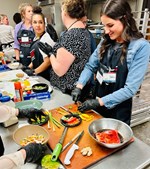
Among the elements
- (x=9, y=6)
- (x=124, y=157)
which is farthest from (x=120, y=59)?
(x=9, y=6)

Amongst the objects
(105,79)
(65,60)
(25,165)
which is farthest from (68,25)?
(25,165)

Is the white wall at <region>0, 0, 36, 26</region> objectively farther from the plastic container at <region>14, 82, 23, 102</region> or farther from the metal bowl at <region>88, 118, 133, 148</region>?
the metal bowl at <region>88, 118, 133, 148</region>

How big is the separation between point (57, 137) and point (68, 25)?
2.81ft

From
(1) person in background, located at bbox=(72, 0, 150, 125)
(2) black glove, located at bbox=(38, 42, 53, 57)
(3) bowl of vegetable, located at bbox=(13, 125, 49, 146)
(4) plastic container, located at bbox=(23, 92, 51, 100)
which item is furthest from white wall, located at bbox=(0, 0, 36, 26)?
(3) bowl of vegetable, located at bbox=(13, 125, 49, 146)

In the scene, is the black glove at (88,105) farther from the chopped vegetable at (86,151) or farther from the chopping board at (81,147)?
the chopped vegetable at (86,151)

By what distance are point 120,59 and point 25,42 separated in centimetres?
178

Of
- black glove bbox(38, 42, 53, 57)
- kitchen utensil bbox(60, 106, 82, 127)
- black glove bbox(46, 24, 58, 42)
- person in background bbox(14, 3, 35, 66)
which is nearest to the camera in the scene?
kitchen utensil bbox(60, 106, 82, 127)

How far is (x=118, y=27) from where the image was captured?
1.08 m

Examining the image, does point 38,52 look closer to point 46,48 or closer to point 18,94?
point 46,48

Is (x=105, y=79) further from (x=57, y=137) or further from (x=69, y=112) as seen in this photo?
(x=57, y=137)

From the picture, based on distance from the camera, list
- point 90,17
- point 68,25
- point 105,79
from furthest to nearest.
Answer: point 90,17
point 68,25
point 105,79

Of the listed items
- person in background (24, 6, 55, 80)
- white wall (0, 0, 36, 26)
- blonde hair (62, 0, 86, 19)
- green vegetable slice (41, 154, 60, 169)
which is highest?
white wall (0, 0, 36, 26)

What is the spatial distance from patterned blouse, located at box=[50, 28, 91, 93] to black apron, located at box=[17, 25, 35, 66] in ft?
3.76

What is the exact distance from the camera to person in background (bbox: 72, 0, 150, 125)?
106 centimetres
